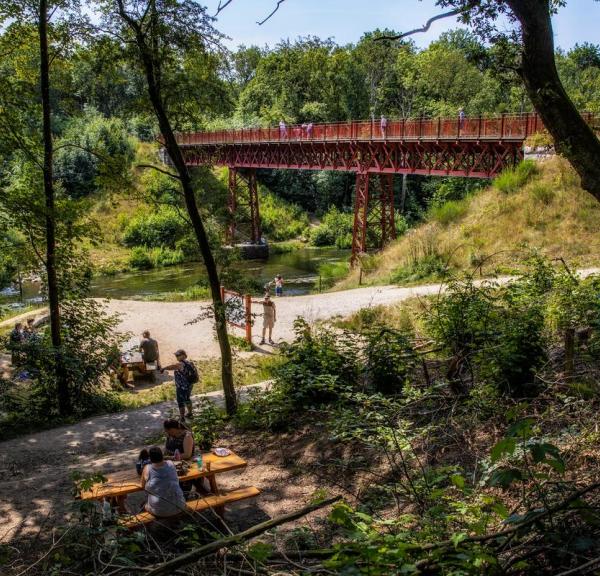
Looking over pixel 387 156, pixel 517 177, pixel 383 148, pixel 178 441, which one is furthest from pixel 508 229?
pixel 178 441

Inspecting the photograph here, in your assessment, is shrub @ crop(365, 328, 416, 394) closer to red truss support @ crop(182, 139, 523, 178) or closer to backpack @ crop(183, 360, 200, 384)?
backpack @ crop(183, 360, 200, 384)

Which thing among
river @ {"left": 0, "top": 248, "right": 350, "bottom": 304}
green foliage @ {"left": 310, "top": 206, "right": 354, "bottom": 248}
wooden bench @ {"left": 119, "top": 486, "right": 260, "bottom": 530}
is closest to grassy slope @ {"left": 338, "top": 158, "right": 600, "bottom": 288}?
river @ {"left": 0, "top": 248, "right": 350, "bottom": 304}

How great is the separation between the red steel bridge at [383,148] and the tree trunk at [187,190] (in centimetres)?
460

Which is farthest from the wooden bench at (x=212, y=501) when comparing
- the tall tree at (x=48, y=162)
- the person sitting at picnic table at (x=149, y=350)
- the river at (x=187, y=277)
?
the river at (x=187, y=277)

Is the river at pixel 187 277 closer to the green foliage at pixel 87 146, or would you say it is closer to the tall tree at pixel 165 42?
the green foliage at pixel 87 146

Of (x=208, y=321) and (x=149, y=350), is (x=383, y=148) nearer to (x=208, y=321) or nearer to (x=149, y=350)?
(x=208, y=321)

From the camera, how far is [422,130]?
960 inches

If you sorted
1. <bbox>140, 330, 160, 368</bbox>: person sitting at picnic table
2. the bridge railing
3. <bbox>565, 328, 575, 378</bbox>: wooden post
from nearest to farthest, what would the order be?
<bbox>565, 328, 575, 378</bbox>: wooden post < <bbox>140, 330, 160, 368</bbox>: person sitting at picnic table < the bridge railing

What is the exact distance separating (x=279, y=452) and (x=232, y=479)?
80 centimetres

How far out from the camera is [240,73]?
282ft

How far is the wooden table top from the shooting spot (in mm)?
5852

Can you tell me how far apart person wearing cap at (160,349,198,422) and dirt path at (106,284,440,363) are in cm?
535

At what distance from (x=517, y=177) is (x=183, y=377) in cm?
1547

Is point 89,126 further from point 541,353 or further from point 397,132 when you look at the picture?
point 541,353
